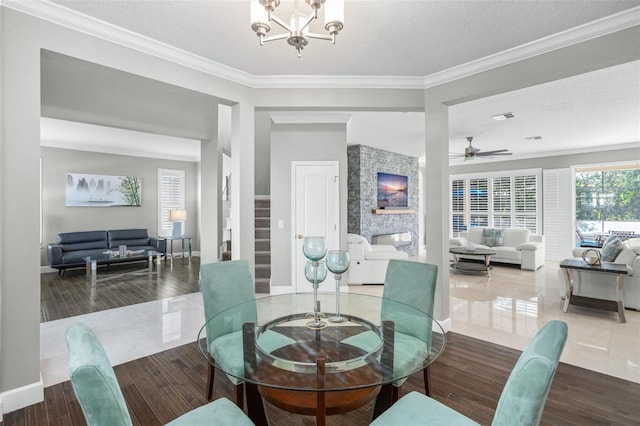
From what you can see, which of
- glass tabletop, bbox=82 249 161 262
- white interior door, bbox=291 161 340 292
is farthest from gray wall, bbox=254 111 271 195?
glass tabletop, bbox=82 249 161 262

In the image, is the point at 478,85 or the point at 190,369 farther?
the point at 478,85

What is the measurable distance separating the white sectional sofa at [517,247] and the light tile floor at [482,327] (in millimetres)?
1696

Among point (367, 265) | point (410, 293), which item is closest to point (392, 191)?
point (367, 265)

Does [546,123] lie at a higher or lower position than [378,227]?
higher

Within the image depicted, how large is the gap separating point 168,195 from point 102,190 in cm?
153

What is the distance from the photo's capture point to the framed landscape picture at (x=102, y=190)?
7035 mm

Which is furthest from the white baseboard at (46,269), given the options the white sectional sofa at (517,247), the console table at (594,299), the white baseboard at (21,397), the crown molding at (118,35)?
the console table at (594,299)

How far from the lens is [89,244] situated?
685 cm

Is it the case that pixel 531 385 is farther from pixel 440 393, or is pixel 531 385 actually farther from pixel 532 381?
pixel 440 393

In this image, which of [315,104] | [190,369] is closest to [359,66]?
[315,104]

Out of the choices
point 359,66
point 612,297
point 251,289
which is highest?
point 359,66

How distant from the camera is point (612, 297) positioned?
155 inches

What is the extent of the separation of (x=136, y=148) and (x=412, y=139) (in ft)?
21.4

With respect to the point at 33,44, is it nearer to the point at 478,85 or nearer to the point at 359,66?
the point at 359,66
